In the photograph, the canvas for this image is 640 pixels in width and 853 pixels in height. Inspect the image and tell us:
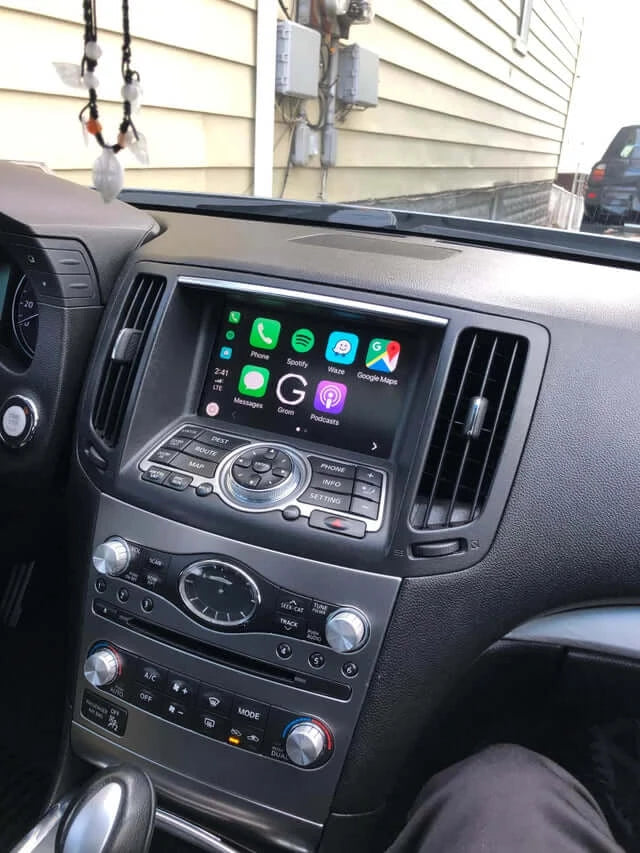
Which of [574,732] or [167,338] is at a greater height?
[167,338]

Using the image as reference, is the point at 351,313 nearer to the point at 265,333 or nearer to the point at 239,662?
the point at 265,333

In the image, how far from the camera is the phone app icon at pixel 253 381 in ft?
3.92

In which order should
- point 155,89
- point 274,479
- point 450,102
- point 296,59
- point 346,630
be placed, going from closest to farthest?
point 346,630 < point 274,479 < point 155,89 < point 296,59 < point 450,102

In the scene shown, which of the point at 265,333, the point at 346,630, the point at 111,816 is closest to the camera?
the point at 111,816

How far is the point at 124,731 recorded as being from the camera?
1.14m

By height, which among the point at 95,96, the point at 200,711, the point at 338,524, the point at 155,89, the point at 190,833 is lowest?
the point at 190,833

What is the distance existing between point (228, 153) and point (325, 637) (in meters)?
2.75

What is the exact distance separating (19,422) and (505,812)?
3.34 ft

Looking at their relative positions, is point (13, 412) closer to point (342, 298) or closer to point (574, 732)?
point (342, 298)

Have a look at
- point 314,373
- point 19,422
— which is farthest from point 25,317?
point 314,373

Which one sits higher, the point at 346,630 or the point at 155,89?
the point at 155,89

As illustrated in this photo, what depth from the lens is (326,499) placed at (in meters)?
1.05

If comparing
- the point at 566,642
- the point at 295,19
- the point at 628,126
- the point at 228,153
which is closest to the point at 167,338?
the point at 566,642

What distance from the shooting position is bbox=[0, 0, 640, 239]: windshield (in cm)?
210
